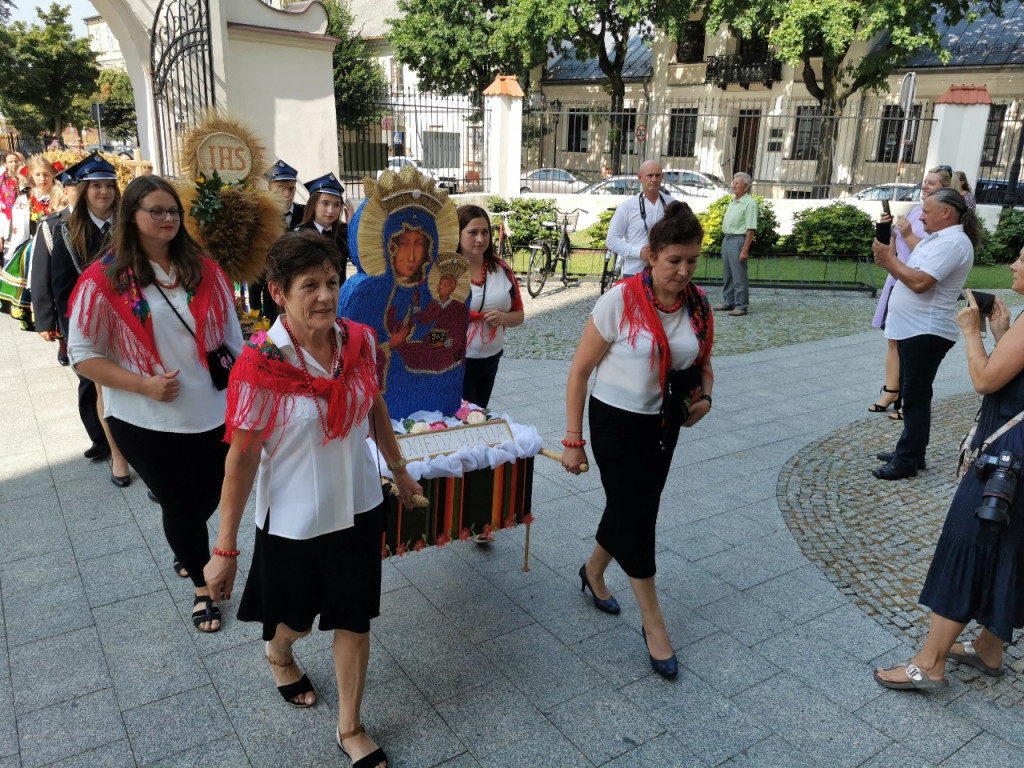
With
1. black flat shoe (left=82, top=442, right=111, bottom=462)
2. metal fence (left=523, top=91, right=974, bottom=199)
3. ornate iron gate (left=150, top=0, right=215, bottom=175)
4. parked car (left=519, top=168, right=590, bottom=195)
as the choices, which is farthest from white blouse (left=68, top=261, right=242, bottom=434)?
metal fence (left=523, top=91, right=974, bottom=199)

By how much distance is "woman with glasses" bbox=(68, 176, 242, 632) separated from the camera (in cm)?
281

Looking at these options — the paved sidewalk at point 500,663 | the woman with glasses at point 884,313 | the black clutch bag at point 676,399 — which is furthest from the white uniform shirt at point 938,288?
the black clutch bag at point 676,399

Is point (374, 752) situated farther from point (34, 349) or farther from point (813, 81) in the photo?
point (813, 81)

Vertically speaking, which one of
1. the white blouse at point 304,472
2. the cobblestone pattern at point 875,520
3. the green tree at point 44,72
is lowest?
the cobblestone pattern at point 875,520

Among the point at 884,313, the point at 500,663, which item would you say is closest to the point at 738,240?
the point at 884,313

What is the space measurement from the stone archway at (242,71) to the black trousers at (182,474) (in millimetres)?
7808

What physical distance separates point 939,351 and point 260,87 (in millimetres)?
9486

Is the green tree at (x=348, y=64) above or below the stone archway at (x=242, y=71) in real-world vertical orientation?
above

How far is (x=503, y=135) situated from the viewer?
15.1m

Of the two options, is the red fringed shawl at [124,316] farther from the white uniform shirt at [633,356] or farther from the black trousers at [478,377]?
the white uniform shirt at [633,356]

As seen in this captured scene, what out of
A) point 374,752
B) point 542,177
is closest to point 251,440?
point 374,752

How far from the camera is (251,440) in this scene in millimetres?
2166

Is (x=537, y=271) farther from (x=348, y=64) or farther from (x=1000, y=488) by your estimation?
(x=348, y=64)

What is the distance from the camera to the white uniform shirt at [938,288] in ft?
15.1
